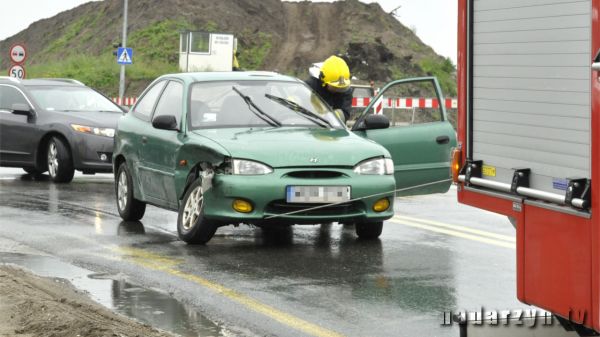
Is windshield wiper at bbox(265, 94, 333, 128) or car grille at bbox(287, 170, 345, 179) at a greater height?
windshield wiper at bbox(265, 94, 333, 128)

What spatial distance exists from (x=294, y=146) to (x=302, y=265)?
4.47ft

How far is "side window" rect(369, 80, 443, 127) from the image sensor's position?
33625 mm

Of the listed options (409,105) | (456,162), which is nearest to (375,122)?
(456,162)

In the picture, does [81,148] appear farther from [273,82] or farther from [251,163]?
[251,163]

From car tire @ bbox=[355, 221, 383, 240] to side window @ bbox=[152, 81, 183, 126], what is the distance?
2.00 m

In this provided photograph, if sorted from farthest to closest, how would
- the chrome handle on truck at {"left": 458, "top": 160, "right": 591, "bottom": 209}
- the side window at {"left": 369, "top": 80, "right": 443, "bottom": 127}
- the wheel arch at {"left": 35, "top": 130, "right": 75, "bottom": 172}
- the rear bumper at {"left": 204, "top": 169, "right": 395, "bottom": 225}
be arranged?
the side window at {"left": 369, "top": 80, "right": 443, "bottom": 127}, the wheel arch at {"left": 35, "top": 130, "right": 75, "bottom": 172}, the rear bumper at {"left": 204, "top": 169, "right": 395, "bottom": 225}, the chrome handle on truck at {"left": 458, "top": 160, "right": 591, "bottom": 209}

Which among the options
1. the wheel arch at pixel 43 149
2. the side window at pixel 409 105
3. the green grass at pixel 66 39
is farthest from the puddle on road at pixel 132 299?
the green grass at pixel 66 39

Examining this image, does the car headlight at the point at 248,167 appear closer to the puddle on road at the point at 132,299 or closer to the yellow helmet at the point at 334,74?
the puddle on road at the point at 132,299

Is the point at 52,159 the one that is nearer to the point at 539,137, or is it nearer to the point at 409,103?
the point at 539,137

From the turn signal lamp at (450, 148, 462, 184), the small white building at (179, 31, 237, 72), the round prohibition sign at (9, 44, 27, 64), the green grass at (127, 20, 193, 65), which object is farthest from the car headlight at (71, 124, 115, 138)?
the green grass at (127, 20, 193, 65)

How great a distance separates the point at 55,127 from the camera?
17859 millimetres

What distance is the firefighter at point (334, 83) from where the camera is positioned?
44.8 feet

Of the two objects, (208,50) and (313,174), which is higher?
(208,50)

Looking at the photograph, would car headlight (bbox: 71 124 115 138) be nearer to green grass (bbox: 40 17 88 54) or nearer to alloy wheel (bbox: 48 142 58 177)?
alloy wheel (bbox: 48 142 58 177)
